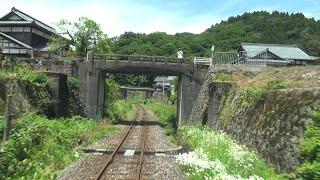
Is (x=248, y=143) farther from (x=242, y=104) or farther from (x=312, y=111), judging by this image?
(x=312, y=111)

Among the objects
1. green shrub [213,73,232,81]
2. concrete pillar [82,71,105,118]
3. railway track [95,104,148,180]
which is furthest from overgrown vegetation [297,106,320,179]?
concrete pillar [82,71,105,118]

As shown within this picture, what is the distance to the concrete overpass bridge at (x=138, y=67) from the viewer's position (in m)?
36.1

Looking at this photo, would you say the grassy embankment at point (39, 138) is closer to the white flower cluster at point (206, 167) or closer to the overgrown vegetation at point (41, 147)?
the overgrown vegetation at point (41, 147)

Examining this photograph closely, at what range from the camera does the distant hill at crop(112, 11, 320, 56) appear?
82750mm

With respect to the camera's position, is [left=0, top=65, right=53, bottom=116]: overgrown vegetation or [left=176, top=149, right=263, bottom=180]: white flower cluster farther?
[left=0, top=65, right=53, bottom=116]: overgrown vegetation

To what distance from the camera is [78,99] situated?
35.7 m

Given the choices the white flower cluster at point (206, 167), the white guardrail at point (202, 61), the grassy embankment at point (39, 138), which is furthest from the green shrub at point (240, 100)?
the white guardrail at point (202, 61)

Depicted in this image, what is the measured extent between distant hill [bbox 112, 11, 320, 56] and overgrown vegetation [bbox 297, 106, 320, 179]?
61375 millimetres

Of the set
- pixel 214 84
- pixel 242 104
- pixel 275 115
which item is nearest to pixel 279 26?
pixel 214 84

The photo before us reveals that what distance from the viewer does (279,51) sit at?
53.0 meters

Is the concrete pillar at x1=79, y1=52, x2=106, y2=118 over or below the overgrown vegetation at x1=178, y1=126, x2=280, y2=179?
over

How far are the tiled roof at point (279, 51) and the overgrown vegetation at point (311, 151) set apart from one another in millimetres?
39463

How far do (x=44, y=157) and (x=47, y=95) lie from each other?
44.7ft

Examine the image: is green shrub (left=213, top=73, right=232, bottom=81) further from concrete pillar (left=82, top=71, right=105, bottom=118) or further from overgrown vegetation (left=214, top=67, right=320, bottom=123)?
concrete pillar (left=82, top=71, right=105, bottom=118)
